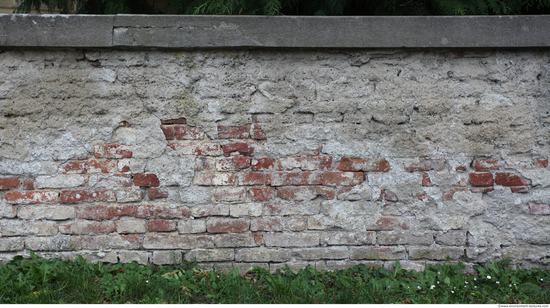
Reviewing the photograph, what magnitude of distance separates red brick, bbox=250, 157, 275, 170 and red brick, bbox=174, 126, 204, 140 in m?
0.41

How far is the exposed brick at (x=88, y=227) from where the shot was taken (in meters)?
2.40

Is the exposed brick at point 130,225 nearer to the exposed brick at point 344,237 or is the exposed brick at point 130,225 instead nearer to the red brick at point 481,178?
the exposed brick at point 344,237

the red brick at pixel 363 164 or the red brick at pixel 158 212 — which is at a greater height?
the red brick at pixel 363 164

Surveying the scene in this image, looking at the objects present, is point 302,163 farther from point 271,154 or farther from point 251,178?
point 251,178

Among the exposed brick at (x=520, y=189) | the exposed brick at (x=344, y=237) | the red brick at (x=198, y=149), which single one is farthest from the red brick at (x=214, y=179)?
the exposed brick at (x=520, y=189)

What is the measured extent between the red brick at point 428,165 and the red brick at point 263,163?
0.90 meters

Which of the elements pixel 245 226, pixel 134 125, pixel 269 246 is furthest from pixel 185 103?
pixel 269 246

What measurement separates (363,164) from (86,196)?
1827mm

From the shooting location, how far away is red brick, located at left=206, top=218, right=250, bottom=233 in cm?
243

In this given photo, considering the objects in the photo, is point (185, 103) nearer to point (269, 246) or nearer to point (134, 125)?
point (134, 125)

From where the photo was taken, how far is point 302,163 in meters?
2.41

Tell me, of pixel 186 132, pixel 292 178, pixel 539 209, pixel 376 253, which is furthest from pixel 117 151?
pixel 539 209

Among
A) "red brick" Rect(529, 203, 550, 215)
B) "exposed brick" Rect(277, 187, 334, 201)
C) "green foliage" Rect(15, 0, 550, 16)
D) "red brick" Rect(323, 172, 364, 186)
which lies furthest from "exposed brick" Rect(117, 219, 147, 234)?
"red brick" Rect(529, 203, 550, 215)

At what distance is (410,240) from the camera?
8.09 feet
